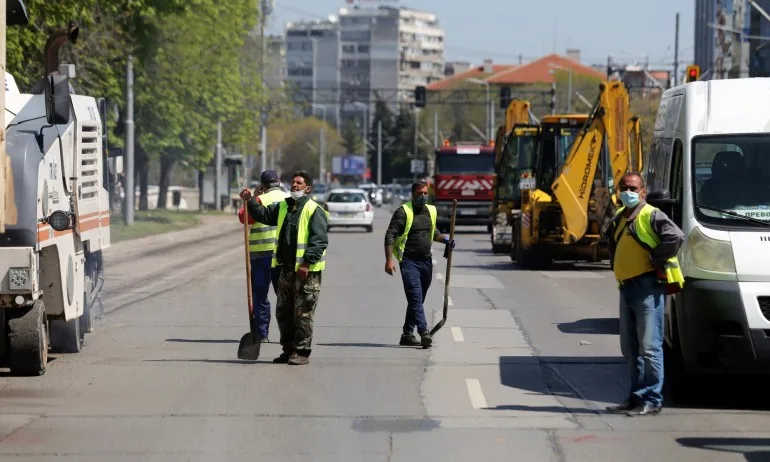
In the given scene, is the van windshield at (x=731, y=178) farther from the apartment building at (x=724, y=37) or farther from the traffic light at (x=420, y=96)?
the traffic light at (x=420, y=96)

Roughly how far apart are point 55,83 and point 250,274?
338cm

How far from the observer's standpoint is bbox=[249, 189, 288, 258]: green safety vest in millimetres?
15289

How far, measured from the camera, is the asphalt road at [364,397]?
367 inches

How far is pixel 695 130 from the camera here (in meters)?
12.0

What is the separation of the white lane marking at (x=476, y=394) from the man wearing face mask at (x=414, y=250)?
2.46m

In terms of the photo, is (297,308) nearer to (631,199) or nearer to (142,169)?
(631,199)

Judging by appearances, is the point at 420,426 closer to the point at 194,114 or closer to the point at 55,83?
the point at 55,83

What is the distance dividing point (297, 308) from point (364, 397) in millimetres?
2092

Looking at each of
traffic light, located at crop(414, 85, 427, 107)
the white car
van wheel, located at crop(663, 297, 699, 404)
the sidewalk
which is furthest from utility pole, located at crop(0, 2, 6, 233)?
traffic light, located at crop(414, 85, 427, 107)

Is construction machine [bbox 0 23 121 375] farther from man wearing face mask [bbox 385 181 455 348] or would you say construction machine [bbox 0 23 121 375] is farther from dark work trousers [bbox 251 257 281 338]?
man wearing face mask [bbox 385 181 455 348]

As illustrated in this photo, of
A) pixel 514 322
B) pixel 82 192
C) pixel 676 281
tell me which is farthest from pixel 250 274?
pixel 676 281

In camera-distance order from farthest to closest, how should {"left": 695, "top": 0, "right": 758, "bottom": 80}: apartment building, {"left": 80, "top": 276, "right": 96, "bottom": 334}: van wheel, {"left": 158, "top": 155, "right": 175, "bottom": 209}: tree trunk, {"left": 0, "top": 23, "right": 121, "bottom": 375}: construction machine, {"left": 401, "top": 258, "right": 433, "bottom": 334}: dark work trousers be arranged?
1. {"left": 158, "top": 155, "right": 175, "bottom": 209}: tree trunk
2. {"left": 695, "top": 0, "right": 758, "bottom": 80}: apartment building
3. {"left": 80, "top": 276, "right": 96, "bottom": 334}: van wheel
4. {"left": 401, "top": 258, "right": 433, "bottom": 334}: dark work trousers
5. {"left": 0, "top": 23, "right": 121, "bottom": 375}: construction machine

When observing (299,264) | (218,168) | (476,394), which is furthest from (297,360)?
(218,168)

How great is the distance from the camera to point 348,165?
170875mm
